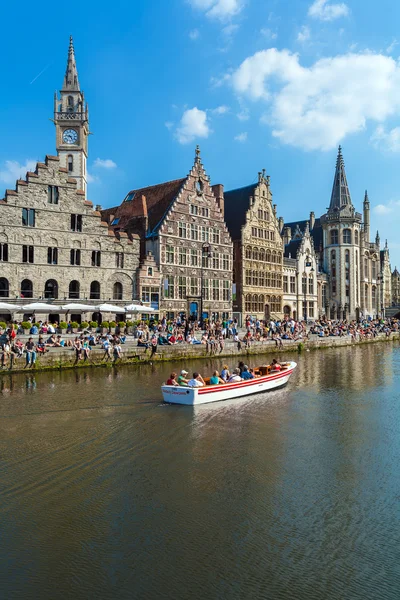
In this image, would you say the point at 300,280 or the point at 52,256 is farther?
the point at 300,280

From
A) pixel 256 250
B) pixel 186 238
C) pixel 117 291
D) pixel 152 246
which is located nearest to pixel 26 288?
pixel 117 291

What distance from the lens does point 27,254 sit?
41719mm

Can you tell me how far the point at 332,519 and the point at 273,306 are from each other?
5397cm

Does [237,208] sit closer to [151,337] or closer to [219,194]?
[219,194]

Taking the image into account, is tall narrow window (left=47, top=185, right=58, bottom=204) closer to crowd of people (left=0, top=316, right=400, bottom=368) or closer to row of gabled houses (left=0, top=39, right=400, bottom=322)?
row of gabled houses (left=0, top=39, right=400, bottom=322)

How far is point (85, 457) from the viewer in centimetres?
1430

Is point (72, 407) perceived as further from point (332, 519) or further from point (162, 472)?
point (332, 519)

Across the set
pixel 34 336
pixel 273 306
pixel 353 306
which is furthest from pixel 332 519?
pixel 353 306

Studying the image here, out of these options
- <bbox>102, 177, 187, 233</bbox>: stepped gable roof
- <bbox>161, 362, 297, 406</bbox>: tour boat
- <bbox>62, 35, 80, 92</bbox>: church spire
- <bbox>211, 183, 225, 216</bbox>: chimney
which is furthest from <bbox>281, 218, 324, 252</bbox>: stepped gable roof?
<bbox>161, 362, 297, 406</bbox>: tour boat

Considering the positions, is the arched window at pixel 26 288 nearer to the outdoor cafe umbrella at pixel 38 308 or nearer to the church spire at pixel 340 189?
the outdoor cafe umbrella at pixel 38 308

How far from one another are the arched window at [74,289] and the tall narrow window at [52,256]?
96.2 inches

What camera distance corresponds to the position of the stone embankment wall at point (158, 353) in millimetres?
30639

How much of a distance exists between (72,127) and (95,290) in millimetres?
28320

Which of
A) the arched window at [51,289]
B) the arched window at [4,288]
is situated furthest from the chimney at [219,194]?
the arched window at [4,288]
